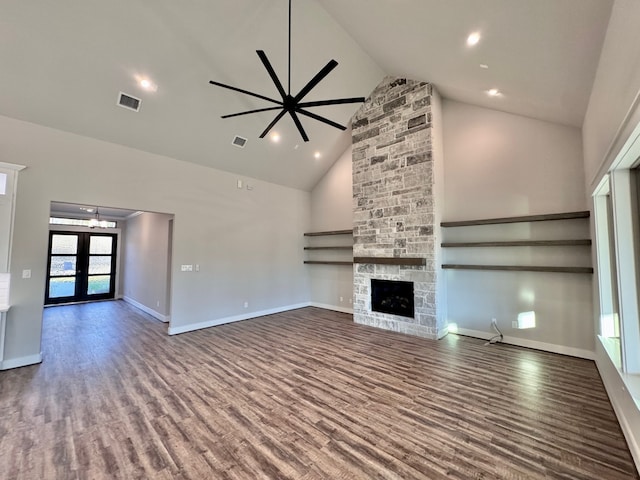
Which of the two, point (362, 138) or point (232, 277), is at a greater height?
point (362, 138)

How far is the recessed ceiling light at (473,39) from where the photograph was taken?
9.67 ft

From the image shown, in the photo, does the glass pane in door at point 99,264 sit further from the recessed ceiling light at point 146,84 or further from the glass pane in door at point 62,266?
the recessed ceiling light at point 146,84

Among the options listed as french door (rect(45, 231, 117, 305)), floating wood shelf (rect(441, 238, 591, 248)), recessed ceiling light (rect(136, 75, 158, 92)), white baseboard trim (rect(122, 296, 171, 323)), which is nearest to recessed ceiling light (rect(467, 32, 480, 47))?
floating wood shelf (rect(441, 238, 591, 248))

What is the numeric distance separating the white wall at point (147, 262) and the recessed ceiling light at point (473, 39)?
5519 millimetres

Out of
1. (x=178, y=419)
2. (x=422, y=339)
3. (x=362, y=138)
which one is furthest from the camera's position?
(x=362, y=138)

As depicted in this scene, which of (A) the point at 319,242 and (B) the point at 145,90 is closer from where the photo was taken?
(B) the point at 145,90

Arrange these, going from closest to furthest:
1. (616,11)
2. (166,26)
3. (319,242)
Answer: (616,11) → (166,26) → (319,242)

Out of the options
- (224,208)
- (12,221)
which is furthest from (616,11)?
(12,221)

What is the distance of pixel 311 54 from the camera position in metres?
4.30

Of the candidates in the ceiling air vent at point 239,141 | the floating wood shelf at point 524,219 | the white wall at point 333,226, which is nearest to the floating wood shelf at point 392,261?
the floating wood shelf at point 524,219

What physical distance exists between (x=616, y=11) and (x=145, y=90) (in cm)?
517

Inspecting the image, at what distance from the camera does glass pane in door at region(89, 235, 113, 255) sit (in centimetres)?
853

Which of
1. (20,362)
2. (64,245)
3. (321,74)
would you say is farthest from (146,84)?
(64,245)

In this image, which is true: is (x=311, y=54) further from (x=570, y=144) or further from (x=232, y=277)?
(x=232, y=277)
